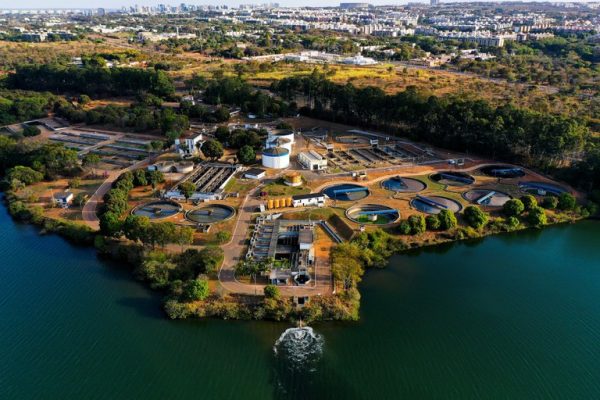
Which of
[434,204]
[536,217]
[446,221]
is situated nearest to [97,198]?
[434,204]

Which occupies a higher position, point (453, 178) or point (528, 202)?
point (528, 202)

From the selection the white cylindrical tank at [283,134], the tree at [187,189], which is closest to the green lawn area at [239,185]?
the tree at [187,189]

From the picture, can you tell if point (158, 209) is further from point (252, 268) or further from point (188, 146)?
point (188, 146)

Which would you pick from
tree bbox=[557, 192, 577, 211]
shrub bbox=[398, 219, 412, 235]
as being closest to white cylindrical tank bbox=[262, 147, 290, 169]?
shrub bbox=[398, 219, 412, 235]

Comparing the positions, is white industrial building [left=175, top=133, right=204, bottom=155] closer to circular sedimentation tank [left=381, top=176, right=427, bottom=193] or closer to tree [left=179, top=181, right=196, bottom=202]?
tree [left=179, top=181, right=196, bottom=202]

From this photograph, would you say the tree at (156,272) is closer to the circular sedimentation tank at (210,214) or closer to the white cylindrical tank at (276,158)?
the circular sedimentation tank at (210,214)

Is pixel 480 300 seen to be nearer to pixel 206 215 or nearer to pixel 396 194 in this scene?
pixel 396 194

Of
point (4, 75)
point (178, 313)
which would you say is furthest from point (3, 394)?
point (4, 75)
